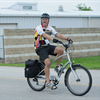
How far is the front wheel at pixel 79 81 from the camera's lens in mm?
5707

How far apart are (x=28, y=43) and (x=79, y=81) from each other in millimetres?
10858

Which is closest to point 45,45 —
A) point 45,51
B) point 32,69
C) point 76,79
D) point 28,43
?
point 45,51

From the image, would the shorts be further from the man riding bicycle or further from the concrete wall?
the concrete wall

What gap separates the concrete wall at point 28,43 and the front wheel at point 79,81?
10153 mm

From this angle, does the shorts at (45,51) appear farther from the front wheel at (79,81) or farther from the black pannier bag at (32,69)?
the front wheel at (79,81)

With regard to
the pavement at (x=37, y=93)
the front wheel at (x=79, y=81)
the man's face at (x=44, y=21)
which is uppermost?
the man's face at (x=44, y=21)

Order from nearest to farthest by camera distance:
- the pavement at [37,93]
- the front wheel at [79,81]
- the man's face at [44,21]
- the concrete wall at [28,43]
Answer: the front wheel at [79,81]
the pavement at [37,93]
the man's face at [44,21]
the concrete wall at [28,43]

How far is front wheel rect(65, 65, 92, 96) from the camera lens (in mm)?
5707

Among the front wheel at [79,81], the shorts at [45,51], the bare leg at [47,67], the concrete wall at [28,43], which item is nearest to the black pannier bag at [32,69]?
the shorts at [45,51]

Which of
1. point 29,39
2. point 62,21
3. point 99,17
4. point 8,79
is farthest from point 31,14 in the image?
point 8,79

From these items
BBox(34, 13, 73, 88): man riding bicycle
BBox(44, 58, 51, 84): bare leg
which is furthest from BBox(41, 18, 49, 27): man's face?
BBox(44, 58, 51, 84): bare leg

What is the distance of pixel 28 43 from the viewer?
16.5 metres

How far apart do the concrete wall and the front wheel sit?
1015 centimetres

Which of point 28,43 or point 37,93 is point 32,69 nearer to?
point 37,93
